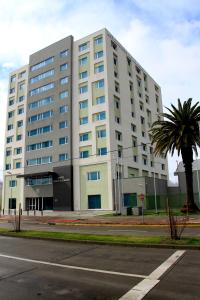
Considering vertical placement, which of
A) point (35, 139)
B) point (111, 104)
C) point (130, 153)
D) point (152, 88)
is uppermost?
point (152, 88)

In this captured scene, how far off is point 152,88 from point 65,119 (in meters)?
27.7

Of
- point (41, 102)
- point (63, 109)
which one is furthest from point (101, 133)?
point (41, 102)

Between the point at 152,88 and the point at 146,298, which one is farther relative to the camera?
the point at 152,88

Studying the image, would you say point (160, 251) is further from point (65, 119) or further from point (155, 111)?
point (155, 111)

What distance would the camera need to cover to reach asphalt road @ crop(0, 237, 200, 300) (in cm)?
653

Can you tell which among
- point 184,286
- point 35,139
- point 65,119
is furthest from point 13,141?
A: point 184,286

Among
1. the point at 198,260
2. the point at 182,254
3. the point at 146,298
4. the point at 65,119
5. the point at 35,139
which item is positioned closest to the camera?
the point at 146,298

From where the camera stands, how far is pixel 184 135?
33875mm

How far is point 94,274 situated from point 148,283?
1716 mm

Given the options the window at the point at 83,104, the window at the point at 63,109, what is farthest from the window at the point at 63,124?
the window at the point at 83,104

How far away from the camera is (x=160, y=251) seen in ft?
37.6

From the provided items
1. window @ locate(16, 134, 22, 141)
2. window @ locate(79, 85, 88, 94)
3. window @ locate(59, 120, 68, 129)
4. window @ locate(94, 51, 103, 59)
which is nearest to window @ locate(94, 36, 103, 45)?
window @ locate(94, 51, 103, 59)

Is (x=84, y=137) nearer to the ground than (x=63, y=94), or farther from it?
nearer to the ground

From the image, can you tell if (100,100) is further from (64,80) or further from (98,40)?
(98,40)
